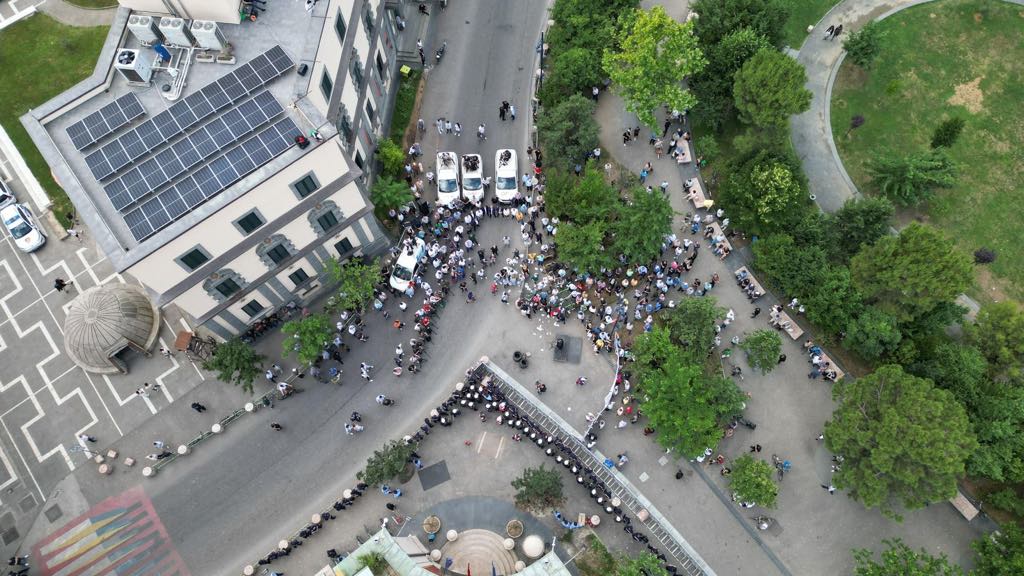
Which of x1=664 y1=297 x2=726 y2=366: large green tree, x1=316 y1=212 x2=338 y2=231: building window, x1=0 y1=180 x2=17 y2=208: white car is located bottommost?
x1=664 y1=297 x2=726 y2=366: large green tree

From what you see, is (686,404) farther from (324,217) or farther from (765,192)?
(324,217)

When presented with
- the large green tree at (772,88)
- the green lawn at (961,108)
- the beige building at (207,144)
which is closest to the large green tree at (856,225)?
the green lawn at (961,108)

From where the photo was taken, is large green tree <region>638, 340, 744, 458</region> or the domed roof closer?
large green tree <region>638, 340, 744, 458</region>

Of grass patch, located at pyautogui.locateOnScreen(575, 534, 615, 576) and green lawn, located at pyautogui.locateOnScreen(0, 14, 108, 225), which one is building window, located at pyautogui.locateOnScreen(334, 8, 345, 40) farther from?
grass patch, located at pyautogui.locateOnScreen(575, 534, 615, 576)

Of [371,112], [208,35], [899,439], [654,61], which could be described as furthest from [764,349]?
[208,35]

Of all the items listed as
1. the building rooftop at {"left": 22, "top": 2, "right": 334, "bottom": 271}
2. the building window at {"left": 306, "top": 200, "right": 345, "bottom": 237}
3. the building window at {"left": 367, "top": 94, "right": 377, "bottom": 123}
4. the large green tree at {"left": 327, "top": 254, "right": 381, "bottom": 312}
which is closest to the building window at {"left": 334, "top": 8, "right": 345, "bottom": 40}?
the building rooftop at {"left": 22, "top": 2, "right": 334, "bottom": 271}

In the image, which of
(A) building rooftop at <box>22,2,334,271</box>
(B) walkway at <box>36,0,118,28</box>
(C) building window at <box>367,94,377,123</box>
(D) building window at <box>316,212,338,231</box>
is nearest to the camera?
(A) building rooftop at <box>22,2,334,271</box>

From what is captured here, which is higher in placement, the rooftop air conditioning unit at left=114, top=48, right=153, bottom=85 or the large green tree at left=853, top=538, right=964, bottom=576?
the rooftop air conditioning unit at left=114, top=48, right=153, bottom=85
